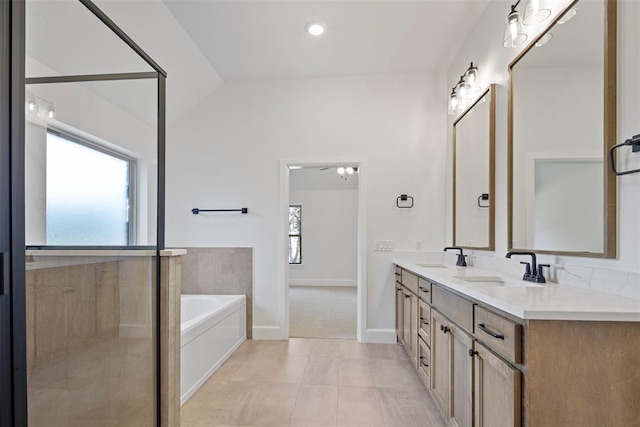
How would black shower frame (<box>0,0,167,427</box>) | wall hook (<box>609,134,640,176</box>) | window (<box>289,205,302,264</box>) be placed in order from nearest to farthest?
black shower frame (<box>0,0,167,427</box>) → wall hook (<box>609,134,640,176</box>) → window (<box>289,205,302,264</box>)

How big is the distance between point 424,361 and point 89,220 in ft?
7.48

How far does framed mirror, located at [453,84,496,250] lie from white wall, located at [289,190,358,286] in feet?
14.5

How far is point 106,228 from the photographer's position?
1.61 metres

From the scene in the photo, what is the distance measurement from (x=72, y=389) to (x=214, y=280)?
7.77ft

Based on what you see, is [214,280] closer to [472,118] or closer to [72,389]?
[72,389]

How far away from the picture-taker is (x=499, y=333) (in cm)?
126

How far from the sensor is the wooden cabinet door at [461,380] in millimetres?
1549

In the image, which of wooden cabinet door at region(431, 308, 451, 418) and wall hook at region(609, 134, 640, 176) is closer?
wall hook at region(609, 134, 640, 176)

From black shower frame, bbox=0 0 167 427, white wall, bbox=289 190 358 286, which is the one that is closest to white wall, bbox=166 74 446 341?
black shower frame, bbox=0 0 167 427

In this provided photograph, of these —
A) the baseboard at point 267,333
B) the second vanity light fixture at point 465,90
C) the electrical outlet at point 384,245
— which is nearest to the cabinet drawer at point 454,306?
the electrical outlet at point 384,245

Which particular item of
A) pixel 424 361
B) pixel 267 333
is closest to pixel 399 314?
pixel 424 361

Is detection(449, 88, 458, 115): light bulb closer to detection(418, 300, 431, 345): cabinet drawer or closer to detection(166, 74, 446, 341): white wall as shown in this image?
detection(166, 74, 446, 341): white wall

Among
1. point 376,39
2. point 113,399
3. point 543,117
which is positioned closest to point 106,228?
point 113,399

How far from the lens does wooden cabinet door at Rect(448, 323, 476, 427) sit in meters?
1.55
